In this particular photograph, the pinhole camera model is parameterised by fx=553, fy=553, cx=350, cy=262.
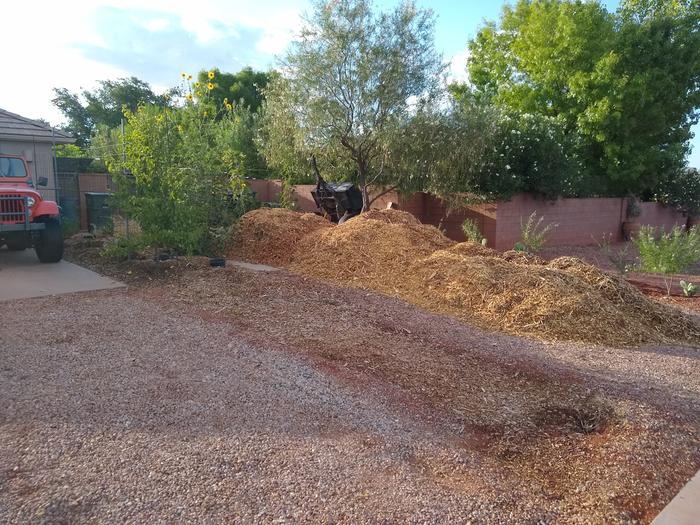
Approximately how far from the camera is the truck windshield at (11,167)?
10914 millimetres

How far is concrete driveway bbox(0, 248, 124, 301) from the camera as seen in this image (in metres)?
8.12

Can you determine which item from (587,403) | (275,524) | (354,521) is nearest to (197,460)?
(275,524)

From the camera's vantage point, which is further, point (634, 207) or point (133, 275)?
point (634, 207)

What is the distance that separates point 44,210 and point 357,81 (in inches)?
283

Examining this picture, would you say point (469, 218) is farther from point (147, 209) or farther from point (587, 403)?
point (587, 403)

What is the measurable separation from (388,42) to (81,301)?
9.04m

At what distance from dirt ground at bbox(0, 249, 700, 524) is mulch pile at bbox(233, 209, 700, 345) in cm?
58

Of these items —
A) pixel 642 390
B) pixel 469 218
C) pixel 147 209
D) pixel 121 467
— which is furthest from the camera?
pixel 469 218

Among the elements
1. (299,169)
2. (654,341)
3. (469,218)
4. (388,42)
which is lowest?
(654,341)

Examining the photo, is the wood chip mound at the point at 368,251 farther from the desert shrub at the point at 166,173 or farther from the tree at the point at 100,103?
the tree at the point at 100,103

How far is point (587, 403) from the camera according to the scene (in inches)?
181

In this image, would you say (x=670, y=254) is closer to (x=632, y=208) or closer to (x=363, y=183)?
(x=363, y=183)

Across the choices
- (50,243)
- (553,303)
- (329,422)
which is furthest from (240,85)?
(329,422)

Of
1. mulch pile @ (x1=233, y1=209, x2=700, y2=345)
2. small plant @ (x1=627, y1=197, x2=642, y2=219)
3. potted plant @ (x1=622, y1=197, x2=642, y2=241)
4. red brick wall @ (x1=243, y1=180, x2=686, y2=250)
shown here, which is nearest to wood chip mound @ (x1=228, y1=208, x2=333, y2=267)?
mulch pile @ (x1=233, y1=209, x2=700, y2=345)
